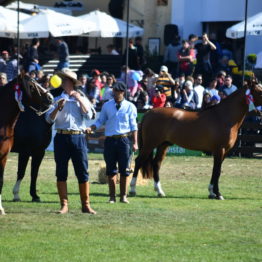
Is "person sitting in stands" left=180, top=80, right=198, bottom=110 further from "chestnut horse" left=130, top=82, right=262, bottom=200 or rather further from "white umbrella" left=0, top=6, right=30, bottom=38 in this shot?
"white umbrella" left=0, top=6, right=30, bottom=38

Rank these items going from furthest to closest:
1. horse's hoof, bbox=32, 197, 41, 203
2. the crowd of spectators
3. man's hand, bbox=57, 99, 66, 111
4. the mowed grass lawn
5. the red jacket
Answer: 1. the crowd of spectators
2. the red jacket
3. horse's hoof, bbox=32, 197, 41, 203
4. man's hand, bbox=57, 99, 66, 111
5. the mowed grass lawn

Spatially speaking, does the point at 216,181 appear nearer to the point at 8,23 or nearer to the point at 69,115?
the point at 69,115

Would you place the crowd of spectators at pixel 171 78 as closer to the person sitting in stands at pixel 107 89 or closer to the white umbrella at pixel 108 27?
the person sitting in stands at pixel 107 89

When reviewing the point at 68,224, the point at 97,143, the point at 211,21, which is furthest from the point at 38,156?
the point at 211,21

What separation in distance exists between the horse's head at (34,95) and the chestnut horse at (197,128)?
11.8ft

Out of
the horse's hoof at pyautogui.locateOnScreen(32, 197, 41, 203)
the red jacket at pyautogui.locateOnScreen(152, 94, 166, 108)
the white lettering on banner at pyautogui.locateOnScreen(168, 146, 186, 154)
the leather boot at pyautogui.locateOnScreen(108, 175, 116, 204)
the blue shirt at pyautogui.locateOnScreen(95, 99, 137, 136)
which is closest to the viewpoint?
the blue shirt at pyautogui.locateOnScreen(95, 99, 137, 136)

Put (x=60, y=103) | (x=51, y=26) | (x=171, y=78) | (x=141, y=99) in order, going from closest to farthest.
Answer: (x=60, y=103) < (x=171, y=78) < (x=141, y=99) < (x=51, y=26)

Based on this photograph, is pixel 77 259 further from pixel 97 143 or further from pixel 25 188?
pixel 97 143

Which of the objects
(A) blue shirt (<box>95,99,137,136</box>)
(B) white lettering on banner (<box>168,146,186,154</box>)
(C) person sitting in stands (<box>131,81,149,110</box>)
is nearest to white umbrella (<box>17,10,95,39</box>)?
(C) person sitting in stands (<box>131,81,149,110</box>)

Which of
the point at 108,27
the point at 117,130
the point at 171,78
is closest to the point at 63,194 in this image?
the point at 117,130

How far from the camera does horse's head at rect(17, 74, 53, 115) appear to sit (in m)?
13.5

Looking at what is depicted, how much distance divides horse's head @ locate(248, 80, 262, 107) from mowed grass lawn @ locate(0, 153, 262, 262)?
1.74 metres

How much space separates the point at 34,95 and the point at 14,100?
1.04 ft

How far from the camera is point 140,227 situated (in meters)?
12.5
